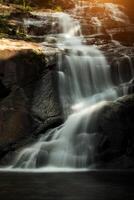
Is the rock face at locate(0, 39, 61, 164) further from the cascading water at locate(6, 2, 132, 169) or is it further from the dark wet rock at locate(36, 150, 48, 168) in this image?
the dark wet rock at locate(36, 150, 48, 168)

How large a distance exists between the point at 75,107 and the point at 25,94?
2.52m

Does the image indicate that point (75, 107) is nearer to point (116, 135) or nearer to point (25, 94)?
point (25, 94)

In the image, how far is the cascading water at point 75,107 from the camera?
802 inches

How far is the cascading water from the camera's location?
2036cm

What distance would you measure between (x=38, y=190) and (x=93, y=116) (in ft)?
26.2

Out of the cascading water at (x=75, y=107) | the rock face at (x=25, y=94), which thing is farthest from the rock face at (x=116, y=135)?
the rock face at (x=25, y=94)

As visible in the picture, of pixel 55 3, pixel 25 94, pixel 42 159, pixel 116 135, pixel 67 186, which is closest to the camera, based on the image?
pixel 67 186

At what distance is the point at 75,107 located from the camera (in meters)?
24.0

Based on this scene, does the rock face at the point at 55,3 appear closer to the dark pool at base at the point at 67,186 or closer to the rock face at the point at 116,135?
the rock face at the point at 116,135

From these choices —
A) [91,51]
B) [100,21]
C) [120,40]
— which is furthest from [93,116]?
[100,21]

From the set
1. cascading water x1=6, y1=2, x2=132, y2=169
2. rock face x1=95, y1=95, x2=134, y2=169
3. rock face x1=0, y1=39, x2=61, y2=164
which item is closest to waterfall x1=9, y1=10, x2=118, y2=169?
cascading water x1=6, y1=2, x2=132, y2=169

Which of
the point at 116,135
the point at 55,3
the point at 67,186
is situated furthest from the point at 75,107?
the point at 55,3

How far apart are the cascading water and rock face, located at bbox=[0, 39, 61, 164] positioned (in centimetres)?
65

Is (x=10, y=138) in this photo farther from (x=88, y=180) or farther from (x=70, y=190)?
(x=70, y=190)
